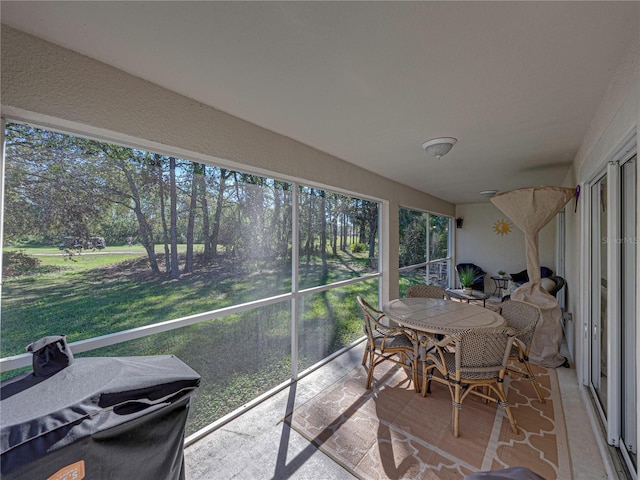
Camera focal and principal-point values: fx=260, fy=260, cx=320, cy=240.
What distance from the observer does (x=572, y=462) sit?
1.77 metres

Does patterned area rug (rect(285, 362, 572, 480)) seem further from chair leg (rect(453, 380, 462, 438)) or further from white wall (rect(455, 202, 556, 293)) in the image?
white wall (rect(455, 202, 556, 293))

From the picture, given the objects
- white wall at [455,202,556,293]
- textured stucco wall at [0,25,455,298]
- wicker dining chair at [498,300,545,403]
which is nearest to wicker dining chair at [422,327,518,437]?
wicker dining chair at [498,300,545,403]

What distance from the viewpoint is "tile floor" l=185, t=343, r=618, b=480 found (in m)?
1.71

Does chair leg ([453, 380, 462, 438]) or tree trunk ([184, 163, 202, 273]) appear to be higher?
tree trunk ([184, 163, 202, 273])

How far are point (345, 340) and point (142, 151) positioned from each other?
10.2 feet

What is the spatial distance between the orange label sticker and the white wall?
7.82 meters

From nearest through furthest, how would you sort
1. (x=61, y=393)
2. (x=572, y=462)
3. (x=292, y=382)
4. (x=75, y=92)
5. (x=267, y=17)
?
(x=61, y=393)
(x=267, y=17)
(x=75, y=92)
(x=572, y=462)
(x=292, y=382)

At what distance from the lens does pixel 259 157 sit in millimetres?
2275

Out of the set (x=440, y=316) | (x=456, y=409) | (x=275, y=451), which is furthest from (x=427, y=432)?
(x=275, y=451)

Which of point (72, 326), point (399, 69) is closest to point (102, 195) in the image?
point (72, 326)

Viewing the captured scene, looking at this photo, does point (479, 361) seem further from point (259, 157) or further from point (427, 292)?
point (259, 157)

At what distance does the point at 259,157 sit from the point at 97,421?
194 centimetres

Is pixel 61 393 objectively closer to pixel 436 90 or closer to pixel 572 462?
pixel 436 90

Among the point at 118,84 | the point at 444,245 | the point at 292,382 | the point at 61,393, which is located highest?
the point at 118,84
